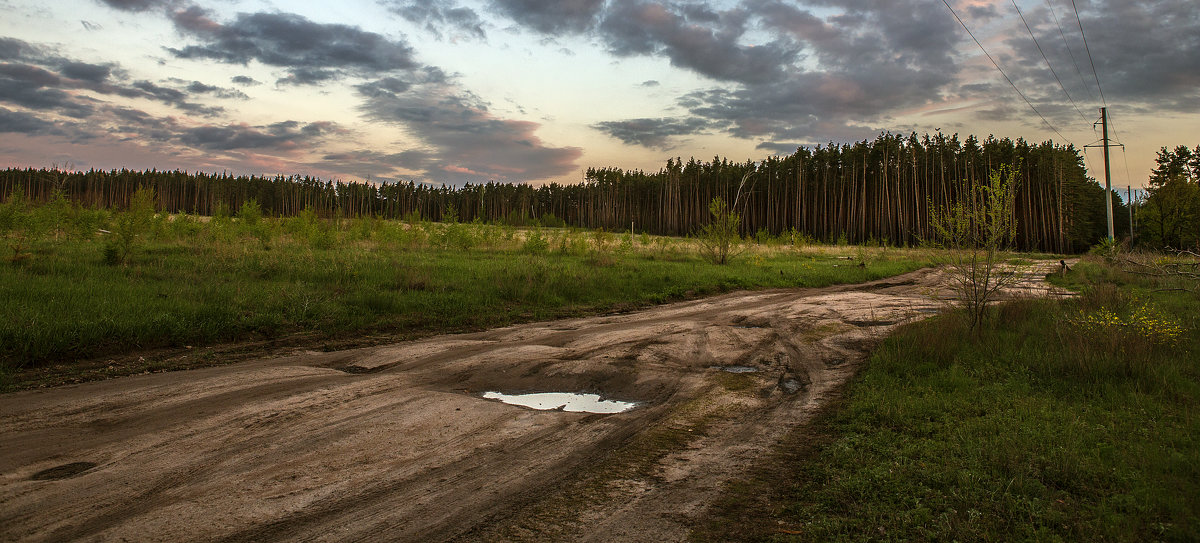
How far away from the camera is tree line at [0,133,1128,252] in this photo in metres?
56.8

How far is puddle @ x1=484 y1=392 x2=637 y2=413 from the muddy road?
199 mm

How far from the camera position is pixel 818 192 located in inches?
2685

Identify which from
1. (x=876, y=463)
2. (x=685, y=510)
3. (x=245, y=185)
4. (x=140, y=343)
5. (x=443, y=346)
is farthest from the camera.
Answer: (x=245, y=185)

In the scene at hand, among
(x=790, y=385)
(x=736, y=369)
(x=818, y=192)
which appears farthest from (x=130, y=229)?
(x=818, y=192)

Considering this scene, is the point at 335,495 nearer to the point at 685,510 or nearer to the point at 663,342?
the point at 685,510

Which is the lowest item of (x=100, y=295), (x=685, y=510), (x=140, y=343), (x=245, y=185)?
(x=685, y=510)

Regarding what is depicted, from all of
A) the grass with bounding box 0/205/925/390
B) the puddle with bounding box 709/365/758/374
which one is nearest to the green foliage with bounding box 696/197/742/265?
the grass with bounding box 0/205/925/390

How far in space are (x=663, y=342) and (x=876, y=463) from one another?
517 cm

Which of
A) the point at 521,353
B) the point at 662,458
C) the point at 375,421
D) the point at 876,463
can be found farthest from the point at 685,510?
the point at 521,353

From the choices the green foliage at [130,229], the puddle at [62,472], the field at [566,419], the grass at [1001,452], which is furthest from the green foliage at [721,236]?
the puddle at [62,472]

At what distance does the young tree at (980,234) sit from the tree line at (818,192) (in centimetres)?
2248

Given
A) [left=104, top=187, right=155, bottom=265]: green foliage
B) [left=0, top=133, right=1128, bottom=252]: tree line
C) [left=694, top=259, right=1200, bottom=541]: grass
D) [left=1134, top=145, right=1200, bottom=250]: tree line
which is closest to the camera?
[left=694, top=259, right=1200, bottom=541]: grass

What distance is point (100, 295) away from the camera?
9.57 m

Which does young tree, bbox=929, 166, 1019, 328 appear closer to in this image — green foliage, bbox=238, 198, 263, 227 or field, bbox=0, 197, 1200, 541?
field, bbox=0, 197, 1200, 541
